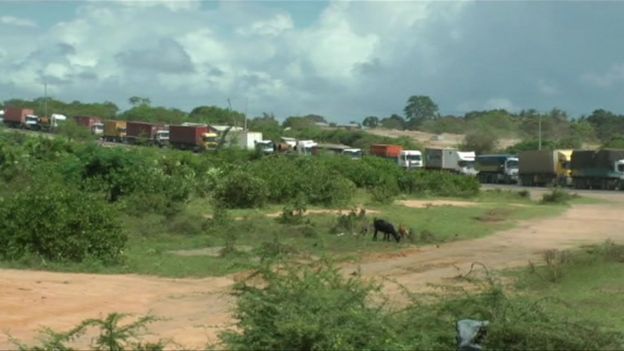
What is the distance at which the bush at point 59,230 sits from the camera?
→ 2219 cm

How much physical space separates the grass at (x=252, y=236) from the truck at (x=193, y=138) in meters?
40.9

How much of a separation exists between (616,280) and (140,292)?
8.77 m

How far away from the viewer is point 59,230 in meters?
22.1

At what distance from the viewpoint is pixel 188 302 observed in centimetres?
1720

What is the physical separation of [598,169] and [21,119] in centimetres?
5842

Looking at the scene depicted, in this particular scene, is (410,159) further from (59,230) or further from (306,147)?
(59,230)

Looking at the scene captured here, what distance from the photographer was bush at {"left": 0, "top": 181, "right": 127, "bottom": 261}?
874 inches

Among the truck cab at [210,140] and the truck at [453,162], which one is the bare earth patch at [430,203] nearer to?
the truck at [453,162]

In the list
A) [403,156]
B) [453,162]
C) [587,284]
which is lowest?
[587,284]

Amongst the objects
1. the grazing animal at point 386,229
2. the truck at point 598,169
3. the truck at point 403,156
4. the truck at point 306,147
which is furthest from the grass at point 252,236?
the truck at point 306,147

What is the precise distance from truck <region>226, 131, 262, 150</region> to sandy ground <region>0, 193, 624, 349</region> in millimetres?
50481

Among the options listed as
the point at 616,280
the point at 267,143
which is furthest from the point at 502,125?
the point at 616,280

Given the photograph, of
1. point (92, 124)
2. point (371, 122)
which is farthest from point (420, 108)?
point (92, 124)

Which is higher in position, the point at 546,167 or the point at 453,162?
the point at 453,162
